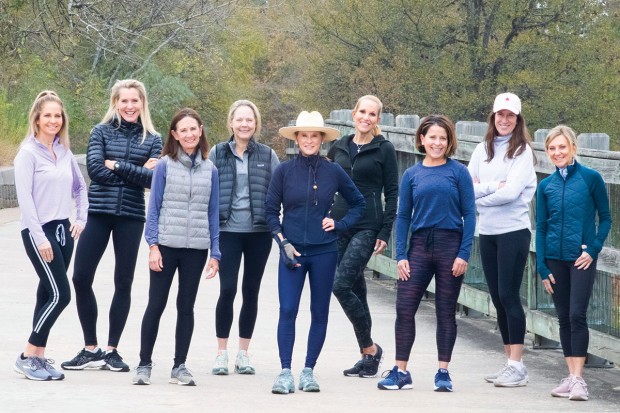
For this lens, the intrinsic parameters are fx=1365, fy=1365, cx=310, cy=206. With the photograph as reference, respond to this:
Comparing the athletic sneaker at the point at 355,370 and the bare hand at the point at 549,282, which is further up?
the bare hand at the point at 549,282

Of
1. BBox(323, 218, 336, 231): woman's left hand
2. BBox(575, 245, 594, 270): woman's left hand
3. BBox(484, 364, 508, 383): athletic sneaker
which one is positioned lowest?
BBox(484, 364, 508, 383): athletic sneaker

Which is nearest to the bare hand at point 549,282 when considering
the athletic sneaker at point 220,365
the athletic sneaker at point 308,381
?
the athletic sneaker at point 308,381

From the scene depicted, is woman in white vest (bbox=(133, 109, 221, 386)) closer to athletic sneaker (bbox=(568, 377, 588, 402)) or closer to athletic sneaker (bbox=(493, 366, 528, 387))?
athletic sneaker (bbox=(493, 366, 528, 387))

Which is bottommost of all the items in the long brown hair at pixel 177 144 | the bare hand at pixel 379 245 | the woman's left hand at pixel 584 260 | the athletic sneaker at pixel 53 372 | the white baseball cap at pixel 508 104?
the athletic sneaker at pixel 53 372

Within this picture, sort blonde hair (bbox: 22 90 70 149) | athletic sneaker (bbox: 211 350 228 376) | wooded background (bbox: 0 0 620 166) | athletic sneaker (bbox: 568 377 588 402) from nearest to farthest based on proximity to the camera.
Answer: athletic sneaker (bbox: 568 377 588 402) < blonde hair (bbox: 22 90 70 149) < athletic sneaker (bbox: 211 350 228 376) < wooded background (bbox: 0 0 620 166)

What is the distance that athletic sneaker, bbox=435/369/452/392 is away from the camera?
8.41m

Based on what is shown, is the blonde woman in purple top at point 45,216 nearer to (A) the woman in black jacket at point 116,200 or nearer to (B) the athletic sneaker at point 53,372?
(B) the athletic sneaker at point 53,372

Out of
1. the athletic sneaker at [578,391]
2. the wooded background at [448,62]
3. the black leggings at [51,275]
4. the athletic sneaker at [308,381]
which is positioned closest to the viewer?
the athletic sneaker at [578,391]

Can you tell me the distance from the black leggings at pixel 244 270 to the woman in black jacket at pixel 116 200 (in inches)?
23.6

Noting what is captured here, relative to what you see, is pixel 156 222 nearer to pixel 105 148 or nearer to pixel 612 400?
pixel 105 148

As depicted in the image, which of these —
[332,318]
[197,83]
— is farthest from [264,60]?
[332,318]

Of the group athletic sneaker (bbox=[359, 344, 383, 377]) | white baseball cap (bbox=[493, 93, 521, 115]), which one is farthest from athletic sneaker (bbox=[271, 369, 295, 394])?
white baseball cap (bbox=[493, 93, 521, 115])

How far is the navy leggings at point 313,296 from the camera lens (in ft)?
27.5

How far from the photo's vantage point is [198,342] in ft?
33.5
